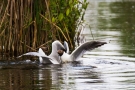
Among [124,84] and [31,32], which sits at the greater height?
[31,32]

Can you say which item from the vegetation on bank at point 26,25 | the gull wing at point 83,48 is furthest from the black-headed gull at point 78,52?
the vegetation on bank at point 26,25

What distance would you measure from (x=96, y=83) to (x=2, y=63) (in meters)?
3.86

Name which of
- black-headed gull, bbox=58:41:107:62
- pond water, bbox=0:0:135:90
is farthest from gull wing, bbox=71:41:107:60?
pond water, bbox=0:0:135:90

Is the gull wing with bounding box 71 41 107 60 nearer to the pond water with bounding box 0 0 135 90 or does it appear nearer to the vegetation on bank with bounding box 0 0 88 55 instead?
the pond water with bounding box 0 0 135 90

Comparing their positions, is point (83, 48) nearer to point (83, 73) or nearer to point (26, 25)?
point (26, 25)

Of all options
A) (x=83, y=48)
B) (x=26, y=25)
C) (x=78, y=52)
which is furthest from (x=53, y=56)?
(x=26, y=25)

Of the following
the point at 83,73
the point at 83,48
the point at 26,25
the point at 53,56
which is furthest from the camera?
the point at 26,25

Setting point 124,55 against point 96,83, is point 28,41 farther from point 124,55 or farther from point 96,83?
point 96,83

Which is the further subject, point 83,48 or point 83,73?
point 83,48

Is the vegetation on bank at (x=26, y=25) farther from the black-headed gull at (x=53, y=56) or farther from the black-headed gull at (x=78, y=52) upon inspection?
the black-headed gull at (x=78, y=52)

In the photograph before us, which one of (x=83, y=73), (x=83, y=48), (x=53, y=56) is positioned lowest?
(x=83, y=73)

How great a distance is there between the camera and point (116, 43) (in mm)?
19766

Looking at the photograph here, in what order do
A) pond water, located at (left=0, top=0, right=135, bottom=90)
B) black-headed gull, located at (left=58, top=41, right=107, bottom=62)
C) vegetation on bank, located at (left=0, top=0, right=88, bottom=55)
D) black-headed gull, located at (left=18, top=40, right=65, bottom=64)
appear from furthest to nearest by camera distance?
vegetation on bank, located at (left=0, top=0, right=88, bottom=55) < black-headed gull, located at (left=58, top=41, right=107, bottom=62) < black-headed gull, located at (left=18, top=40, right=65, bottom=64) < pond water, located at (left=0, top=0, right=135, bottom=90)

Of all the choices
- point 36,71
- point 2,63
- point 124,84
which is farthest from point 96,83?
point 2,63
